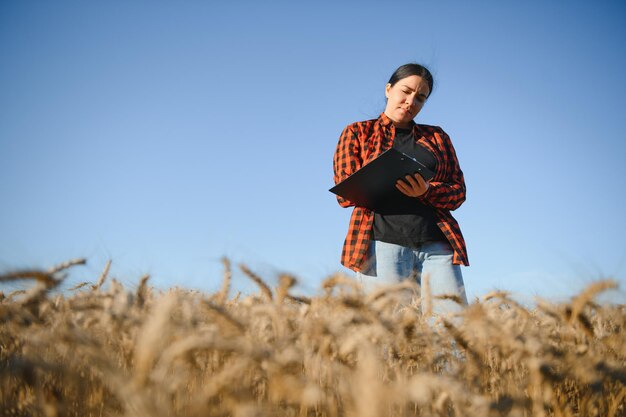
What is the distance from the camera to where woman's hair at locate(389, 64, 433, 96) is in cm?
281

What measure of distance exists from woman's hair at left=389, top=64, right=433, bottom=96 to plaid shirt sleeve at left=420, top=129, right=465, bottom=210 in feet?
1.21

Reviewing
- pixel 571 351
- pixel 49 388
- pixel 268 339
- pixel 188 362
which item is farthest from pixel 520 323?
pixel 49 388

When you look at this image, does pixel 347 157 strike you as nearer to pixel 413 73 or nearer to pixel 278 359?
pixel 413 73

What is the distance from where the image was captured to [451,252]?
2.60 m

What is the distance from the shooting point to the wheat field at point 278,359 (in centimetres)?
70

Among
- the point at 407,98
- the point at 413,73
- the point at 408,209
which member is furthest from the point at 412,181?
the point at 413,73

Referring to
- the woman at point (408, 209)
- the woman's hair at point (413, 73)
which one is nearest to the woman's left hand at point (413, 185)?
the woman at point (408, 209)

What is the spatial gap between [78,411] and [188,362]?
10.9 inches

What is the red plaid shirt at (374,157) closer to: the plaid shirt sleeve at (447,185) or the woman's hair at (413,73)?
the plaid shirt sleeve at (447,185)

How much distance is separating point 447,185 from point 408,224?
362 millimetres

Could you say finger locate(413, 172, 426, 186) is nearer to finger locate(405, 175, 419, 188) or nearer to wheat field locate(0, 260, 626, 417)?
finger locate(405, 175, 419, 188)

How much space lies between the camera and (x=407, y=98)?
2.77m

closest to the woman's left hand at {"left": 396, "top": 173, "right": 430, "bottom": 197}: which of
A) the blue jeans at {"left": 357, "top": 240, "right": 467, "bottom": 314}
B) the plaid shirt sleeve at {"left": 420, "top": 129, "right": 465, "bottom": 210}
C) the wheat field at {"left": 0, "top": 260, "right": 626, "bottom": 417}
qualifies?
the plaid shirt sleeve at {"left": 420, "top": 129, "right": 465, "bottom": 210}

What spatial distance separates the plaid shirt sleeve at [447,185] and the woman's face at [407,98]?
28cm
